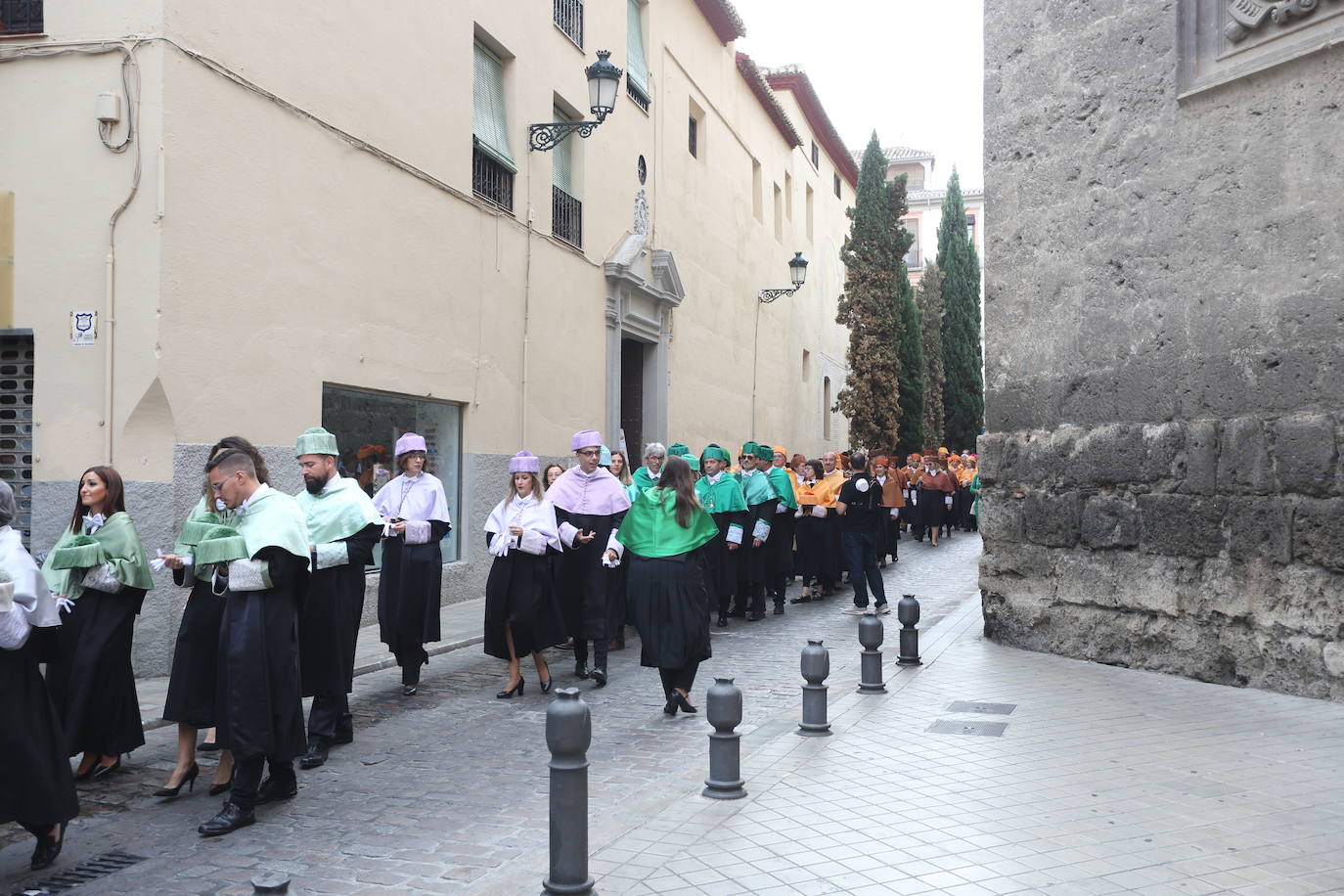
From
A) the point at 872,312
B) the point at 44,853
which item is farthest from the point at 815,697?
the point at 872,312

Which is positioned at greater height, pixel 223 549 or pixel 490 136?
pixel 490 136

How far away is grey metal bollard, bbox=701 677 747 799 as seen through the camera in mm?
5527

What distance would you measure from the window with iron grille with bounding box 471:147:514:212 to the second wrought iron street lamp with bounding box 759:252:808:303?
11.6 m

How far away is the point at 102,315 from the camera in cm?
866

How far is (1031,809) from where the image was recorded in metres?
5.23

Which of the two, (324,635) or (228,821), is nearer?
(228,821)

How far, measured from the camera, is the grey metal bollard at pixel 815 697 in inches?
266

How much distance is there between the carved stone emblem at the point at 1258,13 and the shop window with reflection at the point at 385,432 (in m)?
7.69

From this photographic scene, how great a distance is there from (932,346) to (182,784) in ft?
129

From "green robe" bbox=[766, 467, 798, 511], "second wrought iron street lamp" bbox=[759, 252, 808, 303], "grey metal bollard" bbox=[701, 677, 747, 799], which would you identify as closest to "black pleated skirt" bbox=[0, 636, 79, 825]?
"grey metal bollard" bbox=[701, 677, 747, 799]

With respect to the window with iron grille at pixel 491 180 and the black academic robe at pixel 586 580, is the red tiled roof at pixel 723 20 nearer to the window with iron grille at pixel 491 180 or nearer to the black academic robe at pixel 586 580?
the window with iron grille at pixel 491 180

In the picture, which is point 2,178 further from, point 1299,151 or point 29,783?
point 1299,151

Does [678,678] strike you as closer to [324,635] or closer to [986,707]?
[986,707]

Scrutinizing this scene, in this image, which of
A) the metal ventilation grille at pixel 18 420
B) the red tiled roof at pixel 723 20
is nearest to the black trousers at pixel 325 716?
the metal ventilation grille at pixel 18 420
